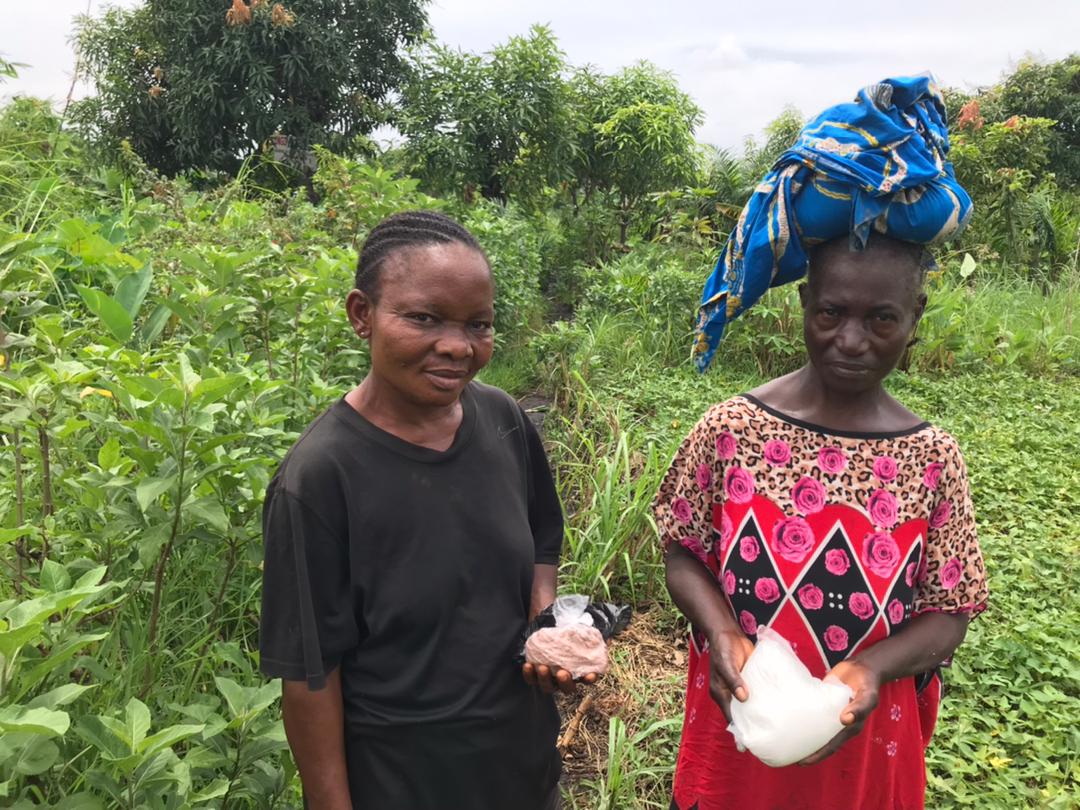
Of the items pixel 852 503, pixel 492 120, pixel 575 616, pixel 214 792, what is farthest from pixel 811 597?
pixel 492 120

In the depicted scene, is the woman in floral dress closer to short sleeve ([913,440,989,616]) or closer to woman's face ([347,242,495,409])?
short sleeve ([913,440,989,616])

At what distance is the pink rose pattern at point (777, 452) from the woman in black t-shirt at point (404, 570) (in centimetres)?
45

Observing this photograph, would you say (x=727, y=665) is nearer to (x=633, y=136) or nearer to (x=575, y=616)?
(x=575, y=616)

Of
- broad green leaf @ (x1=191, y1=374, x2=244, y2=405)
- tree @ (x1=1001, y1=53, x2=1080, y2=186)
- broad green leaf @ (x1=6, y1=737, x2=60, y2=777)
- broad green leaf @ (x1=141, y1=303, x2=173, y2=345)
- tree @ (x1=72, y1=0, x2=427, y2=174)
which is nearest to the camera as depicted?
broad green leaf @ (x1=6, y1=737, x2=60, y2=777)

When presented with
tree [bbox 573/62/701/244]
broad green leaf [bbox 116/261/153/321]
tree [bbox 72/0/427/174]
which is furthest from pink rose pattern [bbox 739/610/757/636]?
tree [bbox 72/0/427/174]

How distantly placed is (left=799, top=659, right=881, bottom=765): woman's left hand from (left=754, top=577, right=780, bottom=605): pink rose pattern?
0.48 feet

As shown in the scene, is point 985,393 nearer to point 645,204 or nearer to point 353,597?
point 353,597

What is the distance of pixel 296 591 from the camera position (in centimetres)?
111

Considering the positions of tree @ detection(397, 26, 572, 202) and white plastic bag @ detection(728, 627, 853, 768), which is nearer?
white plastic bag @ detection(728, 627, 853, 768)

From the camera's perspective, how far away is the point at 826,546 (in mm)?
1305

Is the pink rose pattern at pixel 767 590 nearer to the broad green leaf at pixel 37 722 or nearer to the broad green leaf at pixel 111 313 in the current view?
the broad green leaf at pixel 37 722

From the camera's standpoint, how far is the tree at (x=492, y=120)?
9.01 m

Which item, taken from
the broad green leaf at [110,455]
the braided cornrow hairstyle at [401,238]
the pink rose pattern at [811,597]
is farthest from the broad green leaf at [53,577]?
the pink rose pattern at [811,597]

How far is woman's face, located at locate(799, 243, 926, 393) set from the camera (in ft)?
4.03
